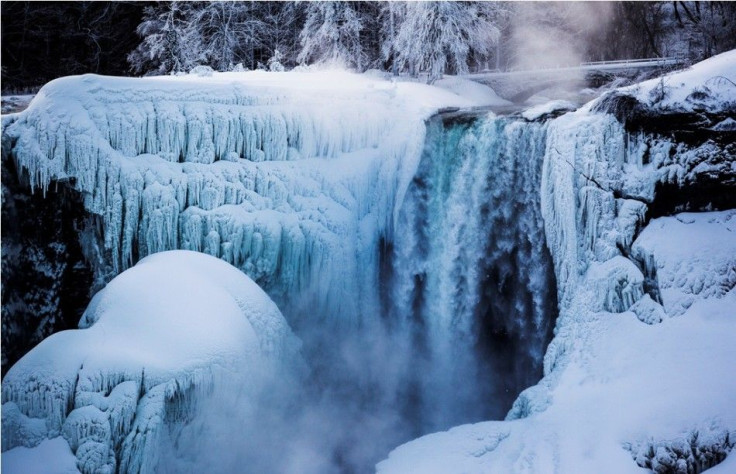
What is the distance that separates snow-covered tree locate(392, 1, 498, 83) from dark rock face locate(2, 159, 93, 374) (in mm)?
7604

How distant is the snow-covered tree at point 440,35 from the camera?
11641mm

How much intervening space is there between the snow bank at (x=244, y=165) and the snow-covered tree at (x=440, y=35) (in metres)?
2.42

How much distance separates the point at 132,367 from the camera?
510cm

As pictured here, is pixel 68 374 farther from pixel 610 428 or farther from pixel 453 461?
pixel 610 428

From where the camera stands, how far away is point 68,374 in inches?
197

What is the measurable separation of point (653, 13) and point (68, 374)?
54.0 ft

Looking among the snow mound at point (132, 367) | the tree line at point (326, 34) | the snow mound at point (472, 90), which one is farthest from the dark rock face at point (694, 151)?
the tree line at point (326, 34)

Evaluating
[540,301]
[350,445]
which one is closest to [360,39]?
[540,301]

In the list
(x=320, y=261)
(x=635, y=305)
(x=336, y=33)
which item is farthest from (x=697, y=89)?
(x=336, y=33)

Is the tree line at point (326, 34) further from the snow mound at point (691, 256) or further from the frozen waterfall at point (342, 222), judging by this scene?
the snow mound at point (691, 256)

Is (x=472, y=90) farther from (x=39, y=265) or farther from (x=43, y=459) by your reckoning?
(x=43, y=459)

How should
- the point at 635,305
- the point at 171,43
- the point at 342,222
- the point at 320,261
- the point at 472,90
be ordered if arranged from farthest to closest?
the point at 171,43, the point at 472,90, the point at 342,222, the point at 320,261, the point at 635,305

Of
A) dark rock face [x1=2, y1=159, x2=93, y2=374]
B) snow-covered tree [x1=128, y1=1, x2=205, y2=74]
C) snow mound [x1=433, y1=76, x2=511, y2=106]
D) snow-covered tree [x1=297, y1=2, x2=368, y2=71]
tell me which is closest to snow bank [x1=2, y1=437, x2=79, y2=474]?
dark rock face [x1=2, y1=159, x2=93, y2=374]

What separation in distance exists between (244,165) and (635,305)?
550 centimetres
